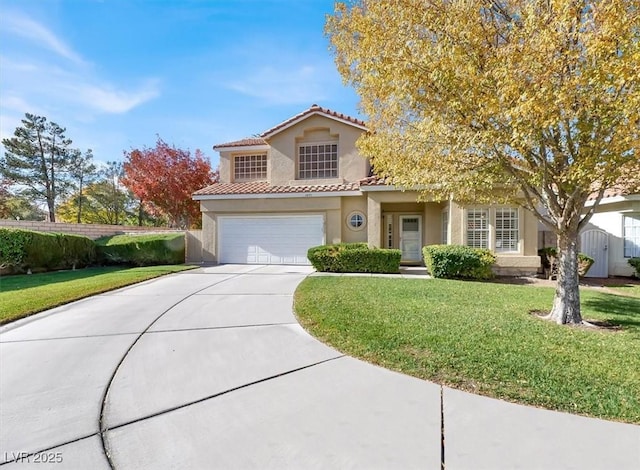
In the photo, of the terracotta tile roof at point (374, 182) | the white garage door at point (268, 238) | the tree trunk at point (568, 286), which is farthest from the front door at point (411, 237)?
the tree trunk at point (568, 286)

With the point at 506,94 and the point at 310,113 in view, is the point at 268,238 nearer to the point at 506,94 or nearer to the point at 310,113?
the point at 310,113

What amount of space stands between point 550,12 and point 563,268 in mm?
4411

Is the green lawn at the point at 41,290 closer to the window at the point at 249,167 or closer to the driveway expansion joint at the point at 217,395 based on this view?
the driveway expansion joint at the point at 217,395

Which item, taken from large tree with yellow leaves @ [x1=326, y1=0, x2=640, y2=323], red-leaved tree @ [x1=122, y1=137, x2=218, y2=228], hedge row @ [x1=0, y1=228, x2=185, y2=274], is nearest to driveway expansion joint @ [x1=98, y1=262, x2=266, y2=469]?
large tree with yellow leaves @ [x1=326, y1=0, x2=640, y2=323]

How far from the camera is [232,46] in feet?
31.4

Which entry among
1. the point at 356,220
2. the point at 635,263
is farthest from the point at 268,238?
the point at 635,263

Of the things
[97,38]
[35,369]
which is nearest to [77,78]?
[97,38]

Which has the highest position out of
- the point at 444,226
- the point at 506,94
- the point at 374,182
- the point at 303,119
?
the point at 303,119

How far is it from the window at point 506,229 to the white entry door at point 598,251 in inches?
175

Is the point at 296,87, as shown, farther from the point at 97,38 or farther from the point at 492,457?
the point at 492,457

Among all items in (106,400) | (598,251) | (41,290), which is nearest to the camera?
(106,400)

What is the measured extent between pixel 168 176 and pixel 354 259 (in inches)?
657

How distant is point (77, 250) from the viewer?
→ 1485cm

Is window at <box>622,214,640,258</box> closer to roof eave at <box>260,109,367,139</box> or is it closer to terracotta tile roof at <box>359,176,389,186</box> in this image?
terracotta tile roof at <box>359,176,389,186</box>
